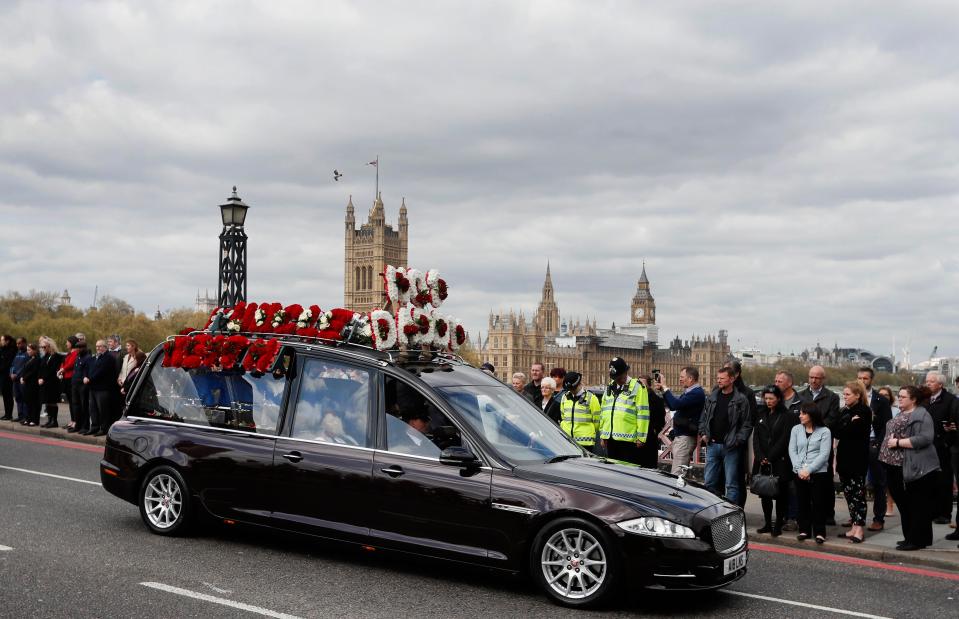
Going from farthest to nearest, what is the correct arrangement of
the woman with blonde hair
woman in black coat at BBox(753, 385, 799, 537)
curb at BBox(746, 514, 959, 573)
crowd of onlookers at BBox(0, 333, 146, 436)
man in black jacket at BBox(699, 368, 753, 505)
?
crowd of onlookers at BBox(0, 333, 146, 436) < the woman with blonde hair < man in black jacket at BBox(699, 368, 753, 505) < woman in black coat at BBox(753, 385, 799, 537) < curb at BBox(746, 514, 959, 573)

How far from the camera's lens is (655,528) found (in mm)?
7195

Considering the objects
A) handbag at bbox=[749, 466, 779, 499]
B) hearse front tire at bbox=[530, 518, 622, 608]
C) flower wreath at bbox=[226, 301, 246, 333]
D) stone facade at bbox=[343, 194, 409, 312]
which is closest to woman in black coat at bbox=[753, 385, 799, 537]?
handbag at bbox=[749, 466, 779, 499]

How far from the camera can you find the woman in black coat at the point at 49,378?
818 inches

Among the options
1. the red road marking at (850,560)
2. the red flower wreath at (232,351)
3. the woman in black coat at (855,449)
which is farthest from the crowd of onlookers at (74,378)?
the woman in black coat at (855,449)

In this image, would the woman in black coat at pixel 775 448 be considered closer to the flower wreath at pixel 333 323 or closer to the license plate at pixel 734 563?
the license plate at pixel 734 563

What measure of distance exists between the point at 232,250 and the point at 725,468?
11.1m

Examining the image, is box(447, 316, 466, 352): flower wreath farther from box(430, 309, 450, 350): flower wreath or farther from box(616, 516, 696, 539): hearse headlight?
box(616, 516, 696, 539): hearse headlight

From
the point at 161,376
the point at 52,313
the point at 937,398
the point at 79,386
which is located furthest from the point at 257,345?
the point at 52,313

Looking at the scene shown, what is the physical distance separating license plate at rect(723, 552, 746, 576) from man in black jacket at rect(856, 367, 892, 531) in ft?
17.1

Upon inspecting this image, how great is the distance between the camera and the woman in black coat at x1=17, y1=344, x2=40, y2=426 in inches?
828

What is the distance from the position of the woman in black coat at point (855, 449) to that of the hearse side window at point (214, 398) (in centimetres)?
638

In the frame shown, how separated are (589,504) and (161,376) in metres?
4.79

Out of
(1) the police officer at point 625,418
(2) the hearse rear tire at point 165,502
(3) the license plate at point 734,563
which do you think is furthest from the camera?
(1) the police officer at point 625,418

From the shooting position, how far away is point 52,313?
408 ft
